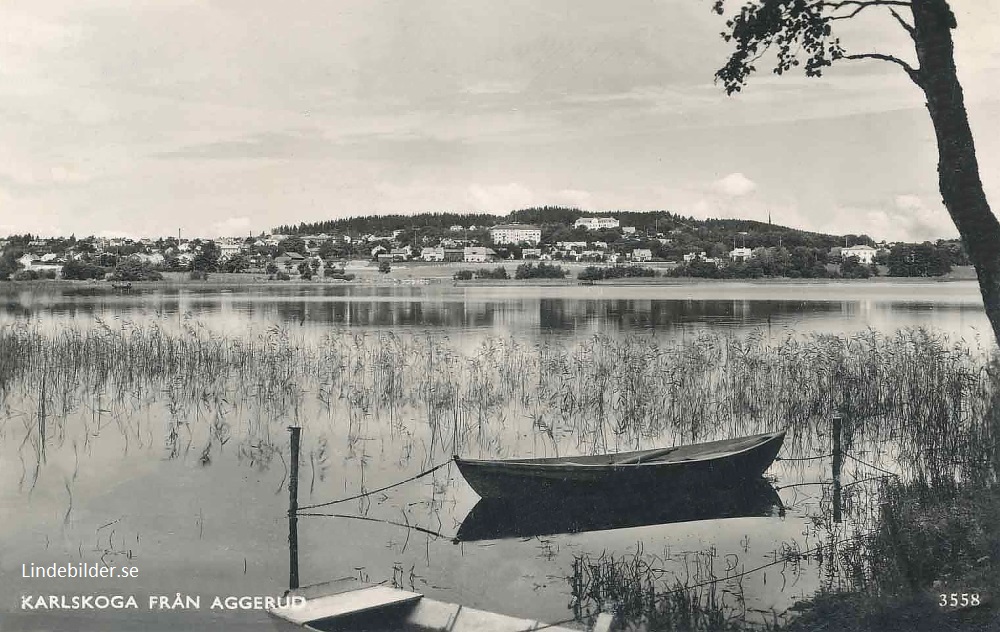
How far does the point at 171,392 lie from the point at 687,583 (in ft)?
47.1

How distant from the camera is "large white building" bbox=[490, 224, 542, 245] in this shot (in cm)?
17975

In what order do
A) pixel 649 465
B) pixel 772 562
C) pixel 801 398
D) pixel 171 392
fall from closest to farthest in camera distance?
pixel 772 562
pixel 649 465
pixel 801 398
pixel 171 392

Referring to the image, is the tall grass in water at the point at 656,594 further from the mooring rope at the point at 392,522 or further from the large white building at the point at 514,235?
the large white building at the point at 514,235

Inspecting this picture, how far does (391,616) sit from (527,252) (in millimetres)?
158958

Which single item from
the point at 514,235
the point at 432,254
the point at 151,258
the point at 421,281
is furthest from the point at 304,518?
the point at 514,235

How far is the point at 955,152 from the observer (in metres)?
7.12

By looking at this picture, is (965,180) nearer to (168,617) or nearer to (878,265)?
(168,617)

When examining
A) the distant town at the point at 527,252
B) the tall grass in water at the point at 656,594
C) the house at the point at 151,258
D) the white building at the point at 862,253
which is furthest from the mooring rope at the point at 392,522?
the house at the point at 151,258

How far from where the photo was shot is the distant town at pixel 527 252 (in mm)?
92312

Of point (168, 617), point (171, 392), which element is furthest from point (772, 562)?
point (171, 392)

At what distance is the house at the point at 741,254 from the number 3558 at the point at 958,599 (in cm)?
10828

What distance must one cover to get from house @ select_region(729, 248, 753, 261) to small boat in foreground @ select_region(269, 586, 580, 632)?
10886 centimetres

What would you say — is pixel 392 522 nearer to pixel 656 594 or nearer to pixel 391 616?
pixel 391 616

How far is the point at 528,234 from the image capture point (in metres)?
185
